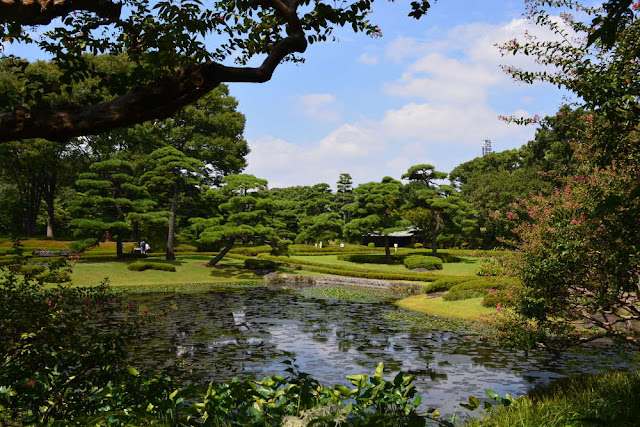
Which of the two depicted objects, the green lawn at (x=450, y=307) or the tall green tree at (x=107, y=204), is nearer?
the green lawn at (x=450, y=307)

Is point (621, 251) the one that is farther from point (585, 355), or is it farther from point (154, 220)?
point (154, 220)

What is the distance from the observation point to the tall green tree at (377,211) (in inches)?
1624

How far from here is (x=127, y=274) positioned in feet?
94.5

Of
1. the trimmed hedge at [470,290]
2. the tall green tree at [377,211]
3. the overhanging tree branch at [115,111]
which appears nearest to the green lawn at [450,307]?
the trimmed hedge at [470,290]

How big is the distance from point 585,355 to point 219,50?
12432mm

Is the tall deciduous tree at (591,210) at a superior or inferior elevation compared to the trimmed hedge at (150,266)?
superior

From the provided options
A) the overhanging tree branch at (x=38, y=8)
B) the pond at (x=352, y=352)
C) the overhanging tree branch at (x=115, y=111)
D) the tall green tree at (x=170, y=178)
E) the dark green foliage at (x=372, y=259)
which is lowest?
the pond at (x=352, y=352)

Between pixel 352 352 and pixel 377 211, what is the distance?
30.3 metres

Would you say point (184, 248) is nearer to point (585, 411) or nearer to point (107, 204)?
point (107, 204)

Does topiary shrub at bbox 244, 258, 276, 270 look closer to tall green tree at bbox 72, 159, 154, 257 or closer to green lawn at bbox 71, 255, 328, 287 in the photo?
green lawn at bbox 71, 255, 328, 287

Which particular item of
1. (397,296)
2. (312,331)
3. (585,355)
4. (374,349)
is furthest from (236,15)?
(397,296)

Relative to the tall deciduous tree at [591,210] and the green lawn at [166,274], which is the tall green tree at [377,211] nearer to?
the green lawn at [166,274]

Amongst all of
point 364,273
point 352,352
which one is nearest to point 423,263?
point 364,273

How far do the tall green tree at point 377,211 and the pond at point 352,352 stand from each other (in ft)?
70.7
